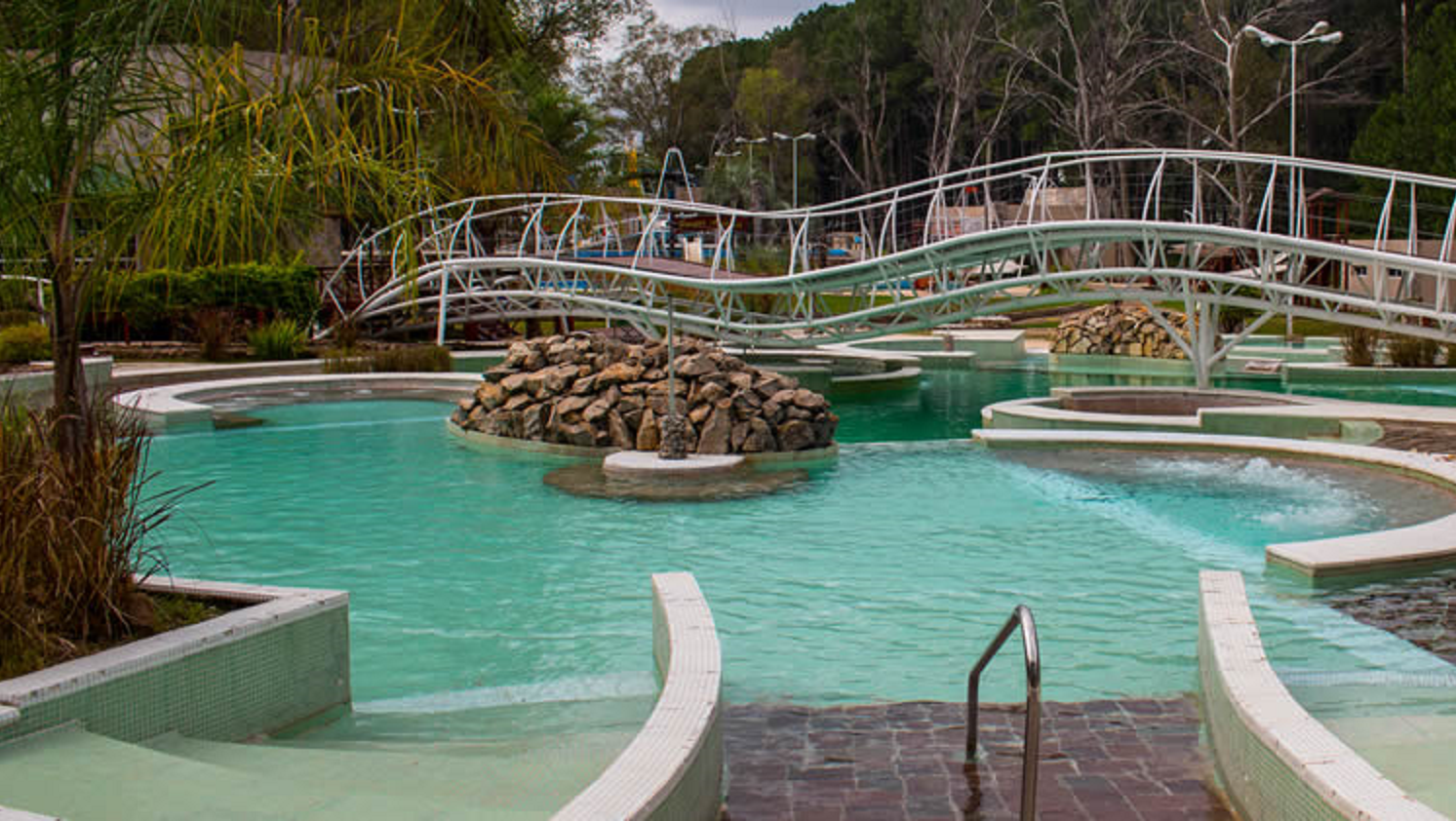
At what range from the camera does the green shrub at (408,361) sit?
22297 millimetres

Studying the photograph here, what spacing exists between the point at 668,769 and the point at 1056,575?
5.41 m

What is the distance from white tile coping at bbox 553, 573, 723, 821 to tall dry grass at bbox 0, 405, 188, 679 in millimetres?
2193

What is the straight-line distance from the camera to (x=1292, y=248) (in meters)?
16.0

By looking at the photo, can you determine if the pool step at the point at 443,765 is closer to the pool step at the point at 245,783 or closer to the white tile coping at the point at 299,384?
the pool step at the point at 245,783

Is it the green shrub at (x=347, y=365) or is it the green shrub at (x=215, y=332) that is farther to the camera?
the green shrub at (x=215, y=332)

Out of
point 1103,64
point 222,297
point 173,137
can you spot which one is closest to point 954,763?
point 173,137

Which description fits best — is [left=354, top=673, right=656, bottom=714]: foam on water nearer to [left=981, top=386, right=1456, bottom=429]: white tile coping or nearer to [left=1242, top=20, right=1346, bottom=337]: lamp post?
[left=981, top=386, right=1456, bottom=429]: white tile coping

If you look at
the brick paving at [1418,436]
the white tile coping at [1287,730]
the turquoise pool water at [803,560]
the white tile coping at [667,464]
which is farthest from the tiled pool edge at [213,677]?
the brick paving at [1418,436]

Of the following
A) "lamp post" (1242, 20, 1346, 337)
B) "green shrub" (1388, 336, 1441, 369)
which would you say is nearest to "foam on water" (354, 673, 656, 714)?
"lamp post" (1242, 20, 1346, 337)

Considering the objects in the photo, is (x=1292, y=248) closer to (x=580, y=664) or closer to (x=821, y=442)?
(x=821, y=442)

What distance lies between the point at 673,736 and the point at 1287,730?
2030 millimetres

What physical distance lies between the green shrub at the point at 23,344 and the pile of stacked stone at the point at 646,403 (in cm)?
1009

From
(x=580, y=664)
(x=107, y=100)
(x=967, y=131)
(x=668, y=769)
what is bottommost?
(x=580, y=664)

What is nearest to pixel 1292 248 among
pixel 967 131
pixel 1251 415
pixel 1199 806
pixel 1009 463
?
pixel 1251 415
